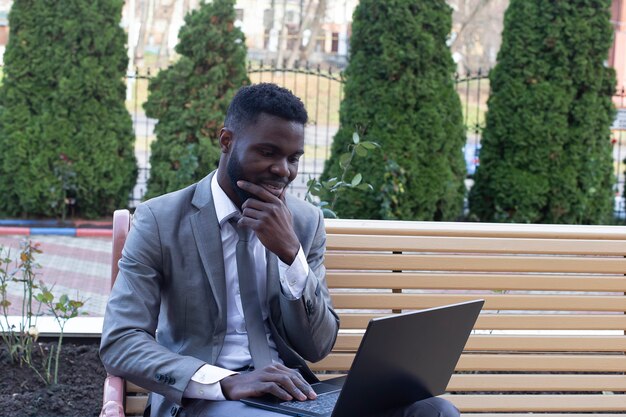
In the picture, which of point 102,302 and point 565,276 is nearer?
point 565,276

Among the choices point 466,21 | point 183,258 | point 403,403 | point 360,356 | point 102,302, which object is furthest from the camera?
point 466,21

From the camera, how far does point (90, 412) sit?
13.6 feet

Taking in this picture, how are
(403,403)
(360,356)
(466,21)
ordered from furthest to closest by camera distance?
(466,21), (403,403), (360,356)

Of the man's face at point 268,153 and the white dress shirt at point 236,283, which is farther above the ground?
the man's face at point 268,153

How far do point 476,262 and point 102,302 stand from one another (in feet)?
18.6

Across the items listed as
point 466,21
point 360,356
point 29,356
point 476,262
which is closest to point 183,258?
point 360,356

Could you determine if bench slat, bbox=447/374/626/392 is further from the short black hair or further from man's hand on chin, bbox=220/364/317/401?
the short black hair

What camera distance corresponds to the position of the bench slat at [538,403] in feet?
11.8

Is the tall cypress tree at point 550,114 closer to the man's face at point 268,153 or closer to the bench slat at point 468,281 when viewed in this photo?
the bench slat at point 468,281

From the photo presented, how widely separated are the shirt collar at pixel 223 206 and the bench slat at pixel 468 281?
53 centimetres

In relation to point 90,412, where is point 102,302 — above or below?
below

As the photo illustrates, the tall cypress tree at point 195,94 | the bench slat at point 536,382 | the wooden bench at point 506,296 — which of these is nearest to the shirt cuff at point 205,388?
the wooden bench at point 506,296

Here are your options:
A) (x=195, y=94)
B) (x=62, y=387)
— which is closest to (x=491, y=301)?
(x=62, y=387)

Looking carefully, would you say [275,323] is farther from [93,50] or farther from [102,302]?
[93,50]
